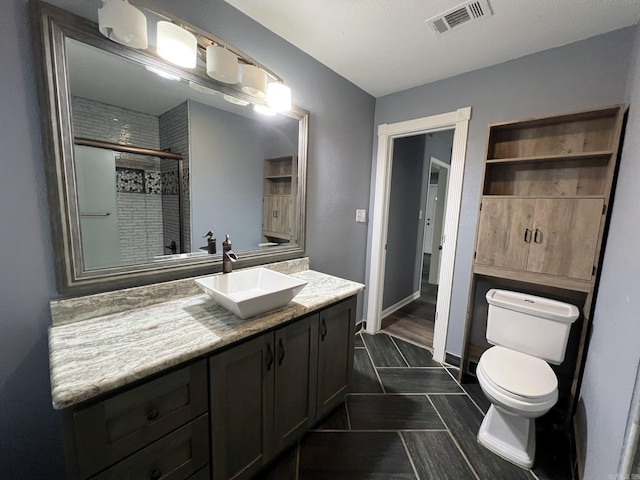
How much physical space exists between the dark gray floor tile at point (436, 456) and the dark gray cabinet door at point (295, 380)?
63 cm

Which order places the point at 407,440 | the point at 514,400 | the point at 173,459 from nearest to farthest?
the point at 173,459 < the point at 514,400 < the point at 407,440

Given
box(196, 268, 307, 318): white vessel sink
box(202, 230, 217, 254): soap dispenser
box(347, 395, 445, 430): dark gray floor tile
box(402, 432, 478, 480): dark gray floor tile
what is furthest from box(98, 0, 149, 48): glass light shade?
box(402, 432, 478, 480): dark gray floor tile

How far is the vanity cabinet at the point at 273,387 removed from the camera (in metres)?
1.08

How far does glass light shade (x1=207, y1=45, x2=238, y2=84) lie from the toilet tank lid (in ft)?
7.29

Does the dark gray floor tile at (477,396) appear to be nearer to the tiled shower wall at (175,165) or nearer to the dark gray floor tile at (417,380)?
the dark gray floor tile at (417,380)

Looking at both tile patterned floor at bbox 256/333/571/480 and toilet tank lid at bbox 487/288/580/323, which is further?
toilet tank lid at bbox 487/288/580/323

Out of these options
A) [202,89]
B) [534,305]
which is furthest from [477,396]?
[202,89]

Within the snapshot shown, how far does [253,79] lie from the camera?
1.48m

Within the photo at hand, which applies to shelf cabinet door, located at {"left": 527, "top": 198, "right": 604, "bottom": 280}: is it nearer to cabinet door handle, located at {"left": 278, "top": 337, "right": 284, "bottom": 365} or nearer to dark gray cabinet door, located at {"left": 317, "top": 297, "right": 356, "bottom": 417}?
dark gray cabinet door, located at {"left": 317, "top": 297, "right": 356, "bottom": 417}

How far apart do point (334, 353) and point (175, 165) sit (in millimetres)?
1481

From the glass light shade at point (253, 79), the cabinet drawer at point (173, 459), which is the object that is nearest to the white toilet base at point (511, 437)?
the cabinet drawer at point (173, 459)

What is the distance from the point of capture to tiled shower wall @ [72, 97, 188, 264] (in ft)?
4.01

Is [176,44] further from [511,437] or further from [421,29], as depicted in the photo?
[511,437]

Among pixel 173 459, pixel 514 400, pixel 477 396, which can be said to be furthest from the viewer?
pixel 477 396
